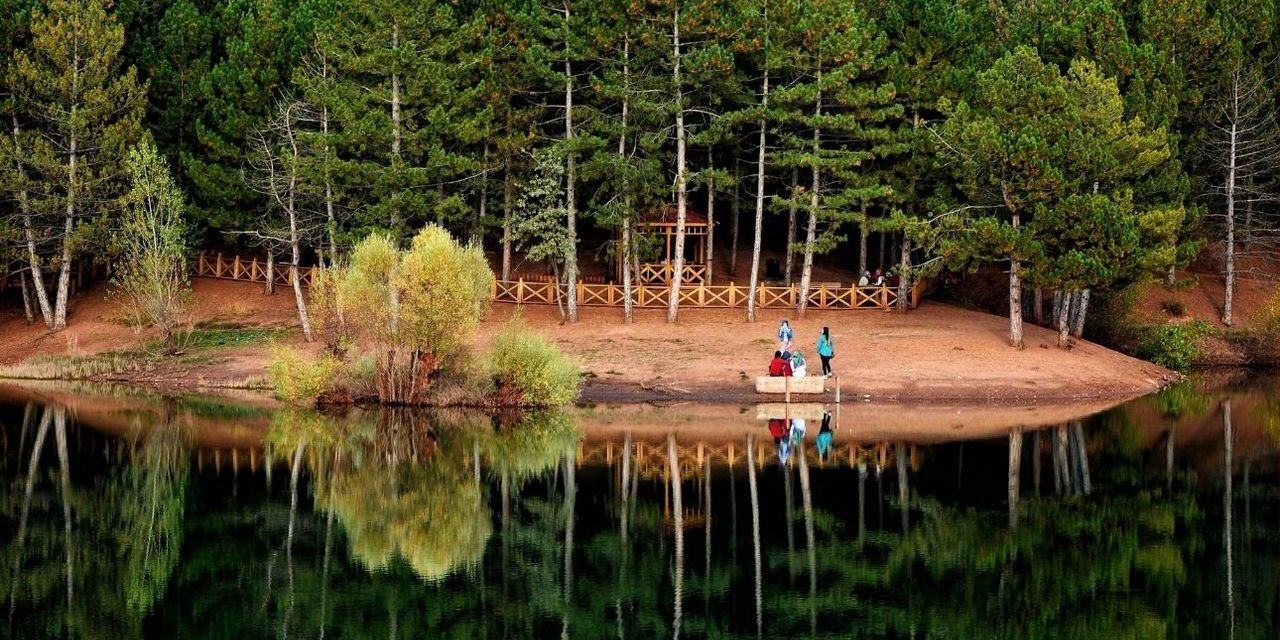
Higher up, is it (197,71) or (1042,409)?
(197,71)

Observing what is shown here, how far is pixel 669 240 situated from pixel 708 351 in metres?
9.91

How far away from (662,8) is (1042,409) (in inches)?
737

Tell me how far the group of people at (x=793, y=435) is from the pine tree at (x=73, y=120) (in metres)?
26.8

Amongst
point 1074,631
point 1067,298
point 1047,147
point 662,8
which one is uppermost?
point 662,8

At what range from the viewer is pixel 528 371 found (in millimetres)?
45250

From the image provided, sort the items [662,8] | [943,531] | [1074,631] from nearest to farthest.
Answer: [1074,631]
[943,531]
[662,8]

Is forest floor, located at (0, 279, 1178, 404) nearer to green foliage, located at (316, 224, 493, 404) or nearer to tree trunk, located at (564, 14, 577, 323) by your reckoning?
tree trunk, located at (564, 14, 577, 323)

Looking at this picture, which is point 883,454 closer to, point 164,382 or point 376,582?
point 376,582

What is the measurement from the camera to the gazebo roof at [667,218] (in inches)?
2339

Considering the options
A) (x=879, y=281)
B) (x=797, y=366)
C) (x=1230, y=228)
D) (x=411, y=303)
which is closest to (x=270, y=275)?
(x=411, y=303)

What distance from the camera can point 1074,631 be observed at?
75.7 feet

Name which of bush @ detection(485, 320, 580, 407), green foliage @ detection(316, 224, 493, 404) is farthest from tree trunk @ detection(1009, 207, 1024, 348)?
green foliage @ detection(316, 224, 493, 404)

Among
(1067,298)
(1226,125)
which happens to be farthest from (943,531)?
(1226,125)

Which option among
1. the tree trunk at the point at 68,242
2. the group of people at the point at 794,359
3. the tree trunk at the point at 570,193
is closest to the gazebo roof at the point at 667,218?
the tree trunk at the point at 570,193
